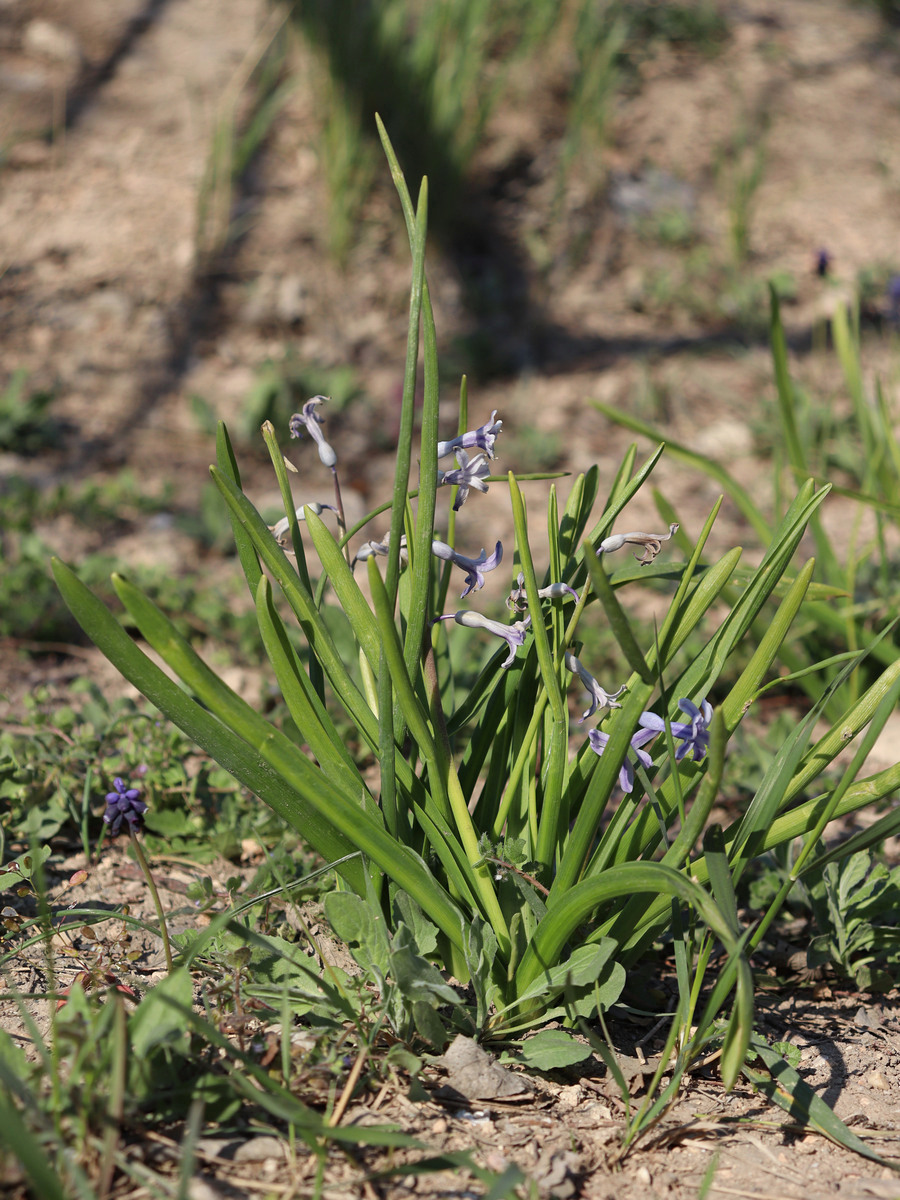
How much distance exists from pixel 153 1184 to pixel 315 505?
2.71 ft

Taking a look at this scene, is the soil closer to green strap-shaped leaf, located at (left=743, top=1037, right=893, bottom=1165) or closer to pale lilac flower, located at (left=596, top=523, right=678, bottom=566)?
pale lilac flower, located at (left=596, top=523, right=678, bottom=566)

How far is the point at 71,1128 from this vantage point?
0.96 m

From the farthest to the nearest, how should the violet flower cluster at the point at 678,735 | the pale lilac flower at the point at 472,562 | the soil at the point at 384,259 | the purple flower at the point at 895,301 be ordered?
the soil at the point at 384,259 < the purple flower at the point at 895,301 < the pale lilac flower at the point at 472,562 < the violet flower cluster at the point at 678,735

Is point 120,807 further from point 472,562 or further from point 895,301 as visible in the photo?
point 895,301

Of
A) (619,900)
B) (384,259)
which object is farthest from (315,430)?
(384,259)

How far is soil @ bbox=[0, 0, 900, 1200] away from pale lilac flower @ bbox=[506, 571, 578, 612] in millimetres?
1961

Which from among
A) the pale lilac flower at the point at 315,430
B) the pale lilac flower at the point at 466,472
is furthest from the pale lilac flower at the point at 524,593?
the pale lilac flower at the point at 315,430

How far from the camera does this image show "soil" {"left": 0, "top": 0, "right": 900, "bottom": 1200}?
3711mm

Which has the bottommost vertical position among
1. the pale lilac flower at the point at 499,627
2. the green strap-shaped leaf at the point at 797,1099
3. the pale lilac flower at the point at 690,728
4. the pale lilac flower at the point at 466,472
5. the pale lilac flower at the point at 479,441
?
the green strap-shaped leaf at the point at 797,1099

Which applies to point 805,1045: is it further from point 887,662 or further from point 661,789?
point 887,662

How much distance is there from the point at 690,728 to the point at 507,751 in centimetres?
37

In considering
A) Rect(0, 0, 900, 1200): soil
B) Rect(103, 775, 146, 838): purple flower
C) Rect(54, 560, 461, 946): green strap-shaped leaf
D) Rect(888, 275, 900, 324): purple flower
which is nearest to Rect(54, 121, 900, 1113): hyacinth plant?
Rect(54, 560, 461, 946): green strap-shaped leaf

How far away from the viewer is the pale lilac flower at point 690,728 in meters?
1.06

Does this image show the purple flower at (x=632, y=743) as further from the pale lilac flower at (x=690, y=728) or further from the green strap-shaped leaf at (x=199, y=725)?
the green strap-shaped leaf at (x=199, y=725)
